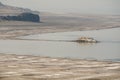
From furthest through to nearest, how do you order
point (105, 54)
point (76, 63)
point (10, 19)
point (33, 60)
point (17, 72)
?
1. point (10, 19)
2. point (105, 54)
3. point (33, 60)
4. point (76, 63)
5. point (17, 72)

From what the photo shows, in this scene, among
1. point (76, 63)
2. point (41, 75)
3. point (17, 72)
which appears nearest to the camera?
point (41, 75)

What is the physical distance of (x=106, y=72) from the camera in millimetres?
34219

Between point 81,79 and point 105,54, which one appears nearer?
point 81,79

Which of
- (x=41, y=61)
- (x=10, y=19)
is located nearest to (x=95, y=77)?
(x=41, y=61)

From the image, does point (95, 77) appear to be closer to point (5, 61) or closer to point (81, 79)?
point (81, 79)

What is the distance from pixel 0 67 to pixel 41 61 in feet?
23.8

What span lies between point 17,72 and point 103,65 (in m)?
10.5

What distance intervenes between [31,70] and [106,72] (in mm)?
7445

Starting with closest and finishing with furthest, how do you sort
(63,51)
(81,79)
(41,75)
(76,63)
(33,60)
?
1. (81,79)
2. (41,75)
3. (76,63)
4. (33,60)
5. (63,51)

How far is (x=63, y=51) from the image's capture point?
56656 millimetres

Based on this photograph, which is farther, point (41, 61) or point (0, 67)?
point (41, 61)

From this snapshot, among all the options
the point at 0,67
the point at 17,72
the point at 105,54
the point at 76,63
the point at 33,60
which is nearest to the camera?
the point at 17,72

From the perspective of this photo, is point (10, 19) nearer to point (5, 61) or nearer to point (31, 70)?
point (5, 61)

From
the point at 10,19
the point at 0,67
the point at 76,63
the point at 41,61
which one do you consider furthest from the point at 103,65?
the point at 10,19
